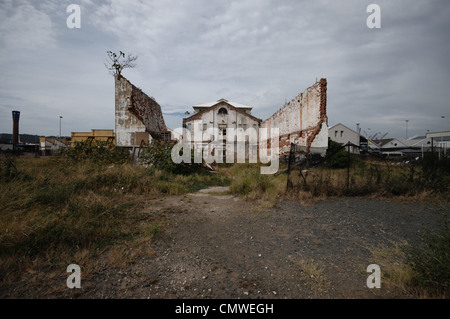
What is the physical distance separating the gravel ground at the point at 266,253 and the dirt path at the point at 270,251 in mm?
11

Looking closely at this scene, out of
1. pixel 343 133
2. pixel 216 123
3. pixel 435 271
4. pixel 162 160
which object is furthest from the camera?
pixel 343 133

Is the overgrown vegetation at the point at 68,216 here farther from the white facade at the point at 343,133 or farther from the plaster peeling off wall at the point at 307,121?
the white facade at the point at 343,133

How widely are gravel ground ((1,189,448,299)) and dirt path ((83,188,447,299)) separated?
11mm

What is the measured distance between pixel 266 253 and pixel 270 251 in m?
0.09

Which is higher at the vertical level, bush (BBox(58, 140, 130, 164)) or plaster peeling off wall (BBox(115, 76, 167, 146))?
plaster peeling off wall (BBox(115, 76, 167, 146))

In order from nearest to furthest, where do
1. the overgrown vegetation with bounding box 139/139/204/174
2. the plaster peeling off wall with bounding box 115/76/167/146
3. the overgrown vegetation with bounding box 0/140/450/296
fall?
the overgrown vegetation with bounding box 0/140/450/296
the overgrown vegetation with bounding box 139/139/204/174
the plaster peeling off wall with bounding box 115/76/167/146

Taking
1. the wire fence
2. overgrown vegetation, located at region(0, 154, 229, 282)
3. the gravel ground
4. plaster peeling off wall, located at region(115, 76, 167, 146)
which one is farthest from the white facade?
overgrown vegetation, located at region(0, 154, 229, 282)

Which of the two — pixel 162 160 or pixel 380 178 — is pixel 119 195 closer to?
pixel 162 160

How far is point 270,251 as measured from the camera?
9.51ft

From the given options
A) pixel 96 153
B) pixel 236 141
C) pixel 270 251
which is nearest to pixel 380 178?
pixel 270 251

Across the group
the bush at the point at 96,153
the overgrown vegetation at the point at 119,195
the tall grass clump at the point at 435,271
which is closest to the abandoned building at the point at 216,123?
the bush at the point at 96,153

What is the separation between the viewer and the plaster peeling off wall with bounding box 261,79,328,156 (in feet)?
37.5

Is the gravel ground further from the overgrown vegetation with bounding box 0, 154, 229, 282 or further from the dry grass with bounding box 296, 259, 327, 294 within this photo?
the overgrown vegetation with bounding box 0, 154, 229, 282
